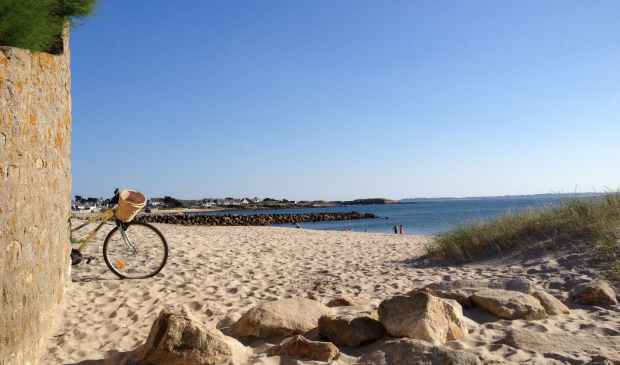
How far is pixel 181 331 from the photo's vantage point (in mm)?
2814

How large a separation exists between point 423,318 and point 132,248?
4096 millimetres

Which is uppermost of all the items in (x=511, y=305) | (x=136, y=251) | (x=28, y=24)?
(x=28, y=24)

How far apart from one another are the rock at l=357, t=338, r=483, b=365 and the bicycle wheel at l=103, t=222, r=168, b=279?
11.9 feet

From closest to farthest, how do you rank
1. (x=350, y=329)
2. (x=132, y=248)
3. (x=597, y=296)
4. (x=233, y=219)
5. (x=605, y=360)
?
(x=605, y=360) → (x=350, y=329) → (x=597, y=296) → (x=132, y=248) → (x=233, y=219)

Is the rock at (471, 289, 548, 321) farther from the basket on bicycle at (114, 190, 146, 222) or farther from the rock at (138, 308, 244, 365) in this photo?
the basket on bicycle at (114, 190, 146, 222)

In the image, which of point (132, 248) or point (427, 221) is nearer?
point (132, 248)

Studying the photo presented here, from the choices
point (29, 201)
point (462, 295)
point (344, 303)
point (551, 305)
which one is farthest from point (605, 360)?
point (29, 201)

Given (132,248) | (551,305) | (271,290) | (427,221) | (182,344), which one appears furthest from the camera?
(427,221)

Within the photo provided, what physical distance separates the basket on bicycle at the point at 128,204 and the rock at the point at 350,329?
3.06m

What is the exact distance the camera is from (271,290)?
5430 millimetres

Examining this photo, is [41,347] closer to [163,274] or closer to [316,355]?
[316,355]

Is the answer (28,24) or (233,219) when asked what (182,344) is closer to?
(28,24)

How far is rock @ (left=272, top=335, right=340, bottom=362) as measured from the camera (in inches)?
111

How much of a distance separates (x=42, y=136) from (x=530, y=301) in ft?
14.1
